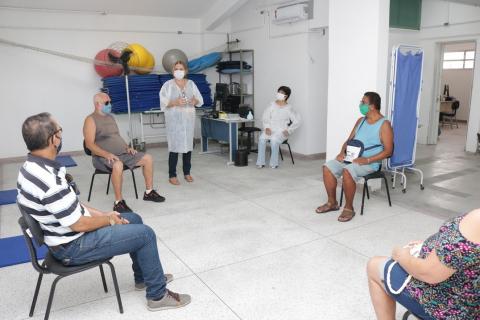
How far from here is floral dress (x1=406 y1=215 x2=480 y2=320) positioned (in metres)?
1.32

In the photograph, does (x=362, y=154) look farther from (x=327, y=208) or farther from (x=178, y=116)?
(x=178, y=116)

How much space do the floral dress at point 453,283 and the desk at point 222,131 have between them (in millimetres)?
4782

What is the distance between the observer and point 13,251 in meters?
3.01

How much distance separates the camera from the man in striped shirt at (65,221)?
6.14 ft

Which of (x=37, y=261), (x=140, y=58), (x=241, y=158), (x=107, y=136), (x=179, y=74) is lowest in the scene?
(x=241, y=158)

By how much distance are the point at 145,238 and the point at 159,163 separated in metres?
4.35

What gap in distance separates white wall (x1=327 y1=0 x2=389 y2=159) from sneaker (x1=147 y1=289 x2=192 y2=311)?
3121mm

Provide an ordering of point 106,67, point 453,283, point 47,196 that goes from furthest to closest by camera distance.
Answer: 1. point 106,67
2. point 47,196
3. point 453,283

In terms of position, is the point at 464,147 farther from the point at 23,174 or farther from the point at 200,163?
the point at 23,174

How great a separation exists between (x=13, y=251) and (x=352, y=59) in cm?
388

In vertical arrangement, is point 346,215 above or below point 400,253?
below

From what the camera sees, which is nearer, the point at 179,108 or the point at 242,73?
the point at 179,108

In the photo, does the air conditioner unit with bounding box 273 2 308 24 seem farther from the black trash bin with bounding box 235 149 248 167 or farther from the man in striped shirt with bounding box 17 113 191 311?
the man in striped shirt with bounding box 17 113 191 311

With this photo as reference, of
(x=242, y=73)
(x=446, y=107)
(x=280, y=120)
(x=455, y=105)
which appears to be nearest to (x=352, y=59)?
(x=280, y=120)
